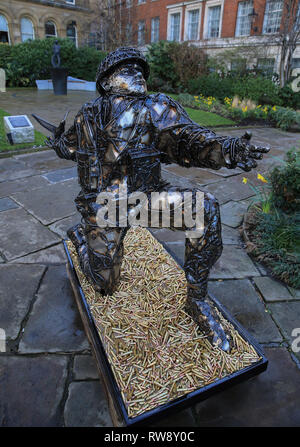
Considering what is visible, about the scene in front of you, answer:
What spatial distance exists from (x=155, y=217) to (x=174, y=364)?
79cm

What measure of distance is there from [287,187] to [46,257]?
248 cm

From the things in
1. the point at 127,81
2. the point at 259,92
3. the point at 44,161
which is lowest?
the point at 44,161

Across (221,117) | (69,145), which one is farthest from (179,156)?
(221,117)

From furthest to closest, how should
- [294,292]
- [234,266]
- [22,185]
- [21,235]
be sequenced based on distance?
[22,185], [21,235], [234,266], [294,292]

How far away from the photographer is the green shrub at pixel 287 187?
328 cm

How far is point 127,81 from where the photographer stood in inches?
70.4

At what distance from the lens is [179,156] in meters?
1.88

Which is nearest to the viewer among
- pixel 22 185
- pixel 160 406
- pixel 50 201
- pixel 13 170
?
pixel 160 406

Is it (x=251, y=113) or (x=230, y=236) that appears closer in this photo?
(x=230, y=236)

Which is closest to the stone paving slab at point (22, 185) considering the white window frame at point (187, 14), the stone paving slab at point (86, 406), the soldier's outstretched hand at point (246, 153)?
the stone paving slab at point (86, 406)

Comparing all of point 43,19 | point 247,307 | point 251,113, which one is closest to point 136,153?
point 247,307

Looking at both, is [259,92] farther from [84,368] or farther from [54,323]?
[84,368]

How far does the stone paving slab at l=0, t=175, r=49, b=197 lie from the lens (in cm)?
434

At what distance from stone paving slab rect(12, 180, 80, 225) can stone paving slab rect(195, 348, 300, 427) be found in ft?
8.41
